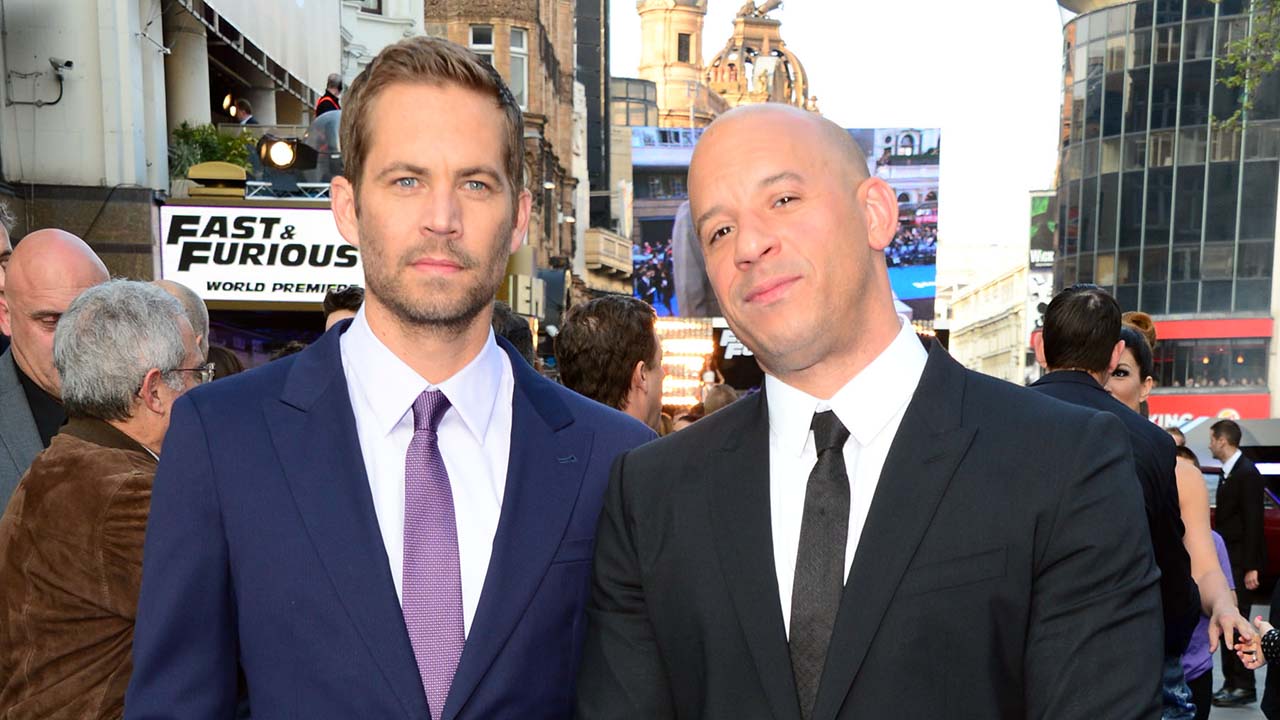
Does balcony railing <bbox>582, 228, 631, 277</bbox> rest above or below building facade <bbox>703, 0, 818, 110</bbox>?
below

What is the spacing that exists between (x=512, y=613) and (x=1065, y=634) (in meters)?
0.99

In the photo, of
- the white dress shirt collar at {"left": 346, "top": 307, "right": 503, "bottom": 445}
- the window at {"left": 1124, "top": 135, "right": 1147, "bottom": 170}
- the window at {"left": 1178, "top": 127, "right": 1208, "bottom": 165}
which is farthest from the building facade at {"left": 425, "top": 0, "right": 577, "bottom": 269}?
the window at {"left": 1178, "top": 127, "right": 1208, "bottom": 165}

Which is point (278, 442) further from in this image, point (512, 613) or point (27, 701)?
point (27, 701)

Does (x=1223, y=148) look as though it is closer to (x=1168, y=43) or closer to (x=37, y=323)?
(x=1168, y=43)

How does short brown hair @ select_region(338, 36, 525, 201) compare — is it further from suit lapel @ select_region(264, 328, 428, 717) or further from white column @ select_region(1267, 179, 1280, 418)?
white column @ select_region(1267, 179, 1280, 418)

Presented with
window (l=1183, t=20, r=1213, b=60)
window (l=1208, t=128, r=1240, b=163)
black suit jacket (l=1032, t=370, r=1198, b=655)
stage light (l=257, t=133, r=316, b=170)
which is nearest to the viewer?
black suit jacket (l=1032, t=370, r=1198, b=655)

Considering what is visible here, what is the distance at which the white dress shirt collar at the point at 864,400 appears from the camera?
2174 mm

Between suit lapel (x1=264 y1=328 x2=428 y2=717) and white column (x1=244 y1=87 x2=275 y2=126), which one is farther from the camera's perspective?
white column (x1=244 y1=87 x2=275 y2=126)

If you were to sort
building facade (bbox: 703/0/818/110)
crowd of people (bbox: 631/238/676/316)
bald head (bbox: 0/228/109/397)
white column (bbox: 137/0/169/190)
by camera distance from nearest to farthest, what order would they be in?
bald head (bbox: 0/228/109/397) < white column (bbox: 137/0/169/190) < crowd of people (bbox: 631/238/676/316) < building facade (bbox: 703/0/818/110)

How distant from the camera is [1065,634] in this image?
1.95m

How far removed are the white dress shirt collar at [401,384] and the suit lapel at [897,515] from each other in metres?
0.84

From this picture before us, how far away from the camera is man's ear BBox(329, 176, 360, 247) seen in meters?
2.46

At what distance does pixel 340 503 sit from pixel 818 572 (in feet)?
2.99

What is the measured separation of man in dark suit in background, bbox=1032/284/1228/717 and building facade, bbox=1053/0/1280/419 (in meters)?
52.0
